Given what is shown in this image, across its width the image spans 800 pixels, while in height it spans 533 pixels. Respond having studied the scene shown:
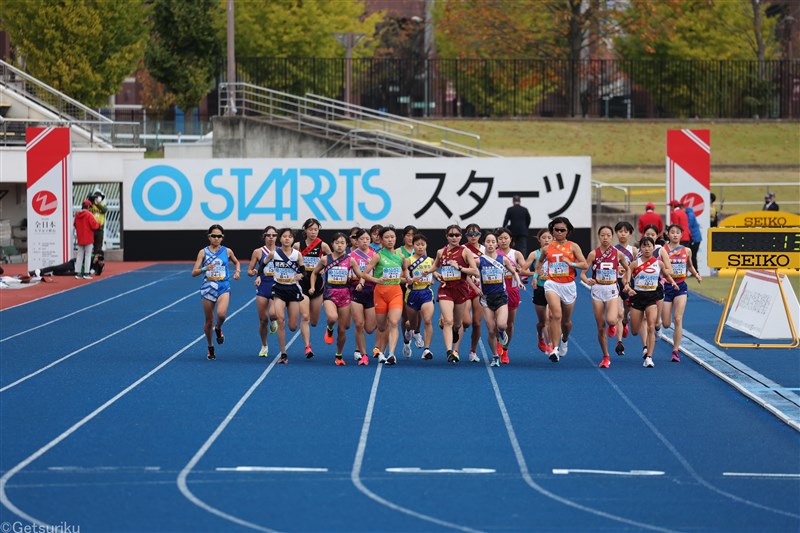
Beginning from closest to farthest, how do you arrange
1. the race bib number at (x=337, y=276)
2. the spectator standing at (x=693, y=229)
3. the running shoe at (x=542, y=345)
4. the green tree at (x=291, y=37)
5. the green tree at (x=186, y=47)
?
the race bib number at (x=337, y=276)
the running shoe at (x=542, y=345)
the spectator standing at (x=693, y=229)
the green tree at (x=186, y=47)
the green tree at (x=291, y=37)

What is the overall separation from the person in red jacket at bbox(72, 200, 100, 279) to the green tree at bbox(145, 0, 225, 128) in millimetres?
23507

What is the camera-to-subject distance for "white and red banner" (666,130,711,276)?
2802 cm

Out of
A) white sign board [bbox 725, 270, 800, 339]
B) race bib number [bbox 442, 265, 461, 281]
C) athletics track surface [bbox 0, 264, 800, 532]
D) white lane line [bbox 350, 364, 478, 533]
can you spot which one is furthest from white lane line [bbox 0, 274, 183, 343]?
white sign board [bbox 725, 270, 800, 339]

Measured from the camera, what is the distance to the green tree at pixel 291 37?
55594 millimetres

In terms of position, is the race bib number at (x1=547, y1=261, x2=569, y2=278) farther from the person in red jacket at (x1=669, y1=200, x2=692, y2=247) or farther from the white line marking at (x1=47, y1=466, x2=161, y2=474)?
the person in red jacket at (x1=669, y1=200, x2=692, y2=247)

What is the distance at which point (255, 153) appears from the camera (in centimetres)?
4259

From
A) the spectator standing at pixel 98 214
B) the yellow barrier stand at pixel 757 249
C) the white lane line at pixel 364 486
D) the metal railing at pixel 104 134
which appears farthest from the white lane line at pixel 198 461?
the metal railing at pixel 104 134

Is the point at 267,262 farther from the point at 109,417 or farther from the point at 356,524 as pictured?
the point at 356,524

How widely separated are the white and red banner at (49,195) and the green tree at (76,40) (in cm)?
2007

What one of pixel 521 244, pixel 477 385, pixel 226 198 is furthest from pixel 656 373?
pixel 226 198

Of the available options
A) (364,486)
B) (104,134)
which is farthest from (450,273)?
(104,134)

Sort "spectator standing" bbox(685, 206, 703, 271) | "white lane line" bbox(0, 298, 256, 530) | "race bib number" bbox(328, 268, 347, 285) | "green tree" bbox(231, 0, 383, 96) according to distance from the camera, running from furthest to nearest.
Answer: "green tree" bbox(231, 0, 383, 96) < "spectator standing" bbox(685, 206, 703, 271) < "race bib number" bbox(328, 268, 347, 285) < "white lane line" bbox(0, 298, 256, 530)

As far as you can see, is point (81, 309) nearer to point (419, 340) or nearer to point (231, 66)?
point (419, 340)

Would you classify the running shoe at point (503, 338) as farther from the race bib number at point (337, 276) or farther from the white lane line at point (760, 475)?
the white lane line at point (760, 475)
